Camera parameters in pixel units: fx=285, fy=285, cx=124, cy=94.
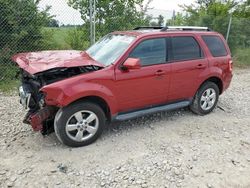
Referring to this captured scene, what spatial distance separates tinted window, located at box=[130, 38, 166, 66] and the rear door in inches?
7.4

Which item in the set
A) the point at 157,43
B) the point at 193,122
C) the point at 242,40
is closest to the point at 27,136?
the point at 157,43

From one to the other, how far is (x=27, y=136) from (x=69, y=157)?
3.32 feet

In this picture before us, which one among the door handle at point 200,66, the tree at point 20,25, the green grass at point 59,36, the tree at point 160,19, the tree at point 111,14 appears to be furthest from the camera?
the tree at point 160,19

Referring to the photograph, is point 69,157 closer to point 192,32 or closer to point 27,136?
point 27,136

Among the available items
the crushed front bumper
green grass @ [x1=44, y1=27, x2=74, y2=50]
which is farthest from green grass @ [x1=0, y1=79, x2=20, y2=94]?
the crushed front bumper

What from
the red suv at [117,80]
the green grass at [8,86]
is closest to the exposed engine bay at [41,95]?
the red suv at [117,80]

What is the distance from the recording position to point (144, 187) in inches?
137

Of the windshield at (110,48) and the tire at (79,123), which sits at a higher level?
the windshield at (110,48)

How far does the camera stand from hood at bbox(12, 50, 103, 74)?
4.12m

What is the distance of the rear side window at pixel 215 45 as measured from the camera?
5.55 m

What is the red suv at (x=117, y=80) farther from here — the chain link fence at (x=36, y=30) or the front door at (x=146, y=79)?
the chain link fence at (x=36, y=30)

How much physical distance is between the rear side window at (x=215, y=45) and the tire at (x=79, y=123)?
103 inches

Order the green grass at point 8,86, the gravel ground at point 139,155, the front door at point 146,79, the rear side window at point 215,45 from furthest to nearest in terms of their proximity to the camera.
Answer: the green grass at point 8,86
the rear side window at point 215,45
the front door at point 146,79
the gravel ground at point 139,155

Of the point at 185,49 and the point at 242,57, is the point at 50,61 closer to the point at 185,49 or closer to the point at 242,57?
the point at 185,49
